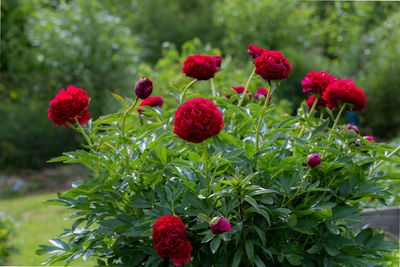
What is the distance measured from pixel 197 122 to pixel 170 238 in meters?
0.32

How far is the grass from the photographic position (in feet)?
11.6

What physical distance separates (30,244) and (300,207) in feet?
10.9

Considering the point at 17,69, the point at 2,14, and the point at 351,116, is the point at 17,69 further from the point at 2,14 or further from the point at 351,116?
the point at 351,116

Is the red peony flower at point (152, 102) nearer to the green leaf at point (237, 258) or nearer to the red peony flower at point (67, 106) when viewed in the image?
the red peony flower at point (67, 106)

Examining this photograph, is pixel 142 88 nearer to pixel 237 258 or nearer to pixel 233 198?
pixel 233 198

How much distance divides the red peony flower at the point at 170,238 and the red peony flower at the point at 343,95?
2.24 ft

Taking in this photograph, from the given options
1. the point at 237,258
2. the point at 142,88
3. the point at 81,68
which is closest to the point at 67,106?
the point at 142,88

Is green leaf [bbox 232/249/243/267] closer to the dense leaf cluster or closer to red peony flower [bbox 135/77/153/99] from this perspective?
the dense leaf cluster

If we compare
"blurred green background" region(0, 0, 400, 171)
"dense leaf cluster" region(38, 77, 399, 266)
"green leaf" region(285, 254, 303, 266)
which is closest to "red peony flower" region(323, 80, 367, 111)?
"dense leaf cluster" region(38, 77, 399, 266)

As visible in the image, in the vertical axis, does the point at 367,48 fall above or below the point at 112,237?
below

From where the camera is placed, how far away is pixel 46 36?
6.82 metres

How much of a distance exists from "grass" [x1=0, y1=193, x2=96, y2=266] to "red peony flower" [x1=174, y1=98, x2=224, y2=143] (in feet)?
7.88

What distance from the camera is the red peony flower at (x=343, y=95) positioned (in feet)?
4.62

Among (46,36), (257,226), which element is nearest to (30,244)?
(257,226)
